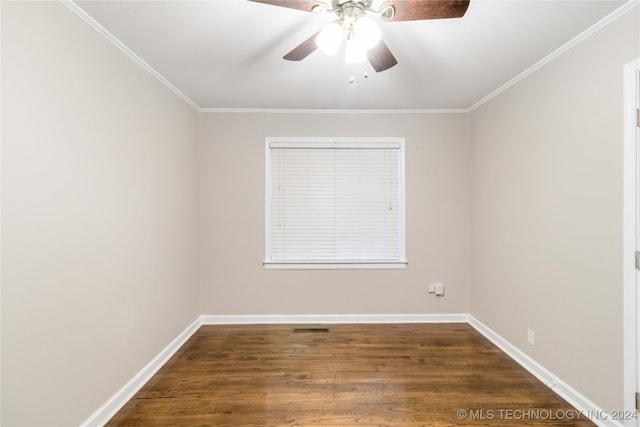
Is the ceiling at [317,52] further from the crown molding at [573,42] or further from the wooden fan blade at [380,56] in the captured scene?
the wooden fan blade at [380,56]

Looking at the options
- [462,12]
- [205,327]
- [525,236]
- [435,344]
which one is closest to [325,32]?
[462,12]

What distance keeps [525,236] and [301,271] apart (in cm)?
229

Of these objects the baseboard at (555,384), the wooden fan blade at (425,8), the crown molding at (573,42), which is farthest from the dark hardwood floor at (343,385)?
the crown molding at (573,42)

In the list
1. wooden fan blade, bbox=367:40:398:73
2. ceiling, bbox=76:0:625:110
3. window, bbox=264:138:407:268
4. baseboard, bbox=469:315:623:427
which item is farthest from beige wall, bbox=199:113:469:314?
wooden fan blade, bbox=367:40:398:73

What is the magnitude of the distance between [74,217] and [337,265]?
8.12 feet

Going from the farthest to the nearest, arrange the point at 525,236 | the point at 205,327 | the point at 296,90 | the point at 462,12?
the point at 205,327, the point at 296,90, the point at 525,236, the point at 462,12

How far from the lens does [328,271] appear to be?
334cm

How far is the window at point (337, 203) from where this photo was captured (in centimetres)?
336

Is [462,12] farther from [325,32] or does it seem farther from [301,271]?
[301,271]

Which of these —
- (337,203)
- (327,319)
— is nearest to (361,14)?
(337,203)

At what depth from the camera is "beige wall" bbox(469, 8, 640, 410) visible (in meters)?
1.68

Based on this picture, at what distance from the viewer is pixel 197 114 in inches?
128

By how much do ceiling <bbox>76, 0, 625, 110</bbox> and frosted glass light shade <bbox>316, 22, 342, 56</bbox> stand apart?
0.36 metres

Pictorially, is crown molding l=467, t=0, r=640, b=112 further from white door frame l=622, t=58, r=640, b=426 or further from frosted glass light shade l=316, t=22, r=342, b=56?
frosted glass light shade l=316, t=22, r=342, b=56
